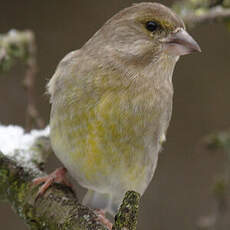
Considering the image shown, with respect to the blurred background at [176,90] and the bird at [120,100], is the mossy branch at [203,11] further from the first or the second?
the blurred background at [176,90]

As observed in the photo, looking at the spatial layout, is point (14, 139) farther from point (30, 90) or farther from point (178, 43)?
point (178, 43)

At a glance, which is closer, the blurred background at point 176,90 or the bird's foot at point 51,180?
the bird's foot at point 51,180

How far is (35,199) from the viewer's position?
2.45 meters

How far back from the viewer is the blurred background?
4820 mm

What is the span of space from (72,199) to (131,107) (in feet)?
1.90

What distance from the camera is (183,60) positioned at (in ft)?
16.2

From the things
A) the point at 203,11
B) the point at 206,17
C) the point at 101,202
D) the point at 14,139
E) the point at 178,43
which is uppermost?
the point at 203,11

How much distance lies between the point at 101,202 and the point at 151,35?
48.0 inches

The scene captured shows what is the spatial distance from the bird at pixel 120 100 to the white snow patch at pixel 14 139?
17 cm

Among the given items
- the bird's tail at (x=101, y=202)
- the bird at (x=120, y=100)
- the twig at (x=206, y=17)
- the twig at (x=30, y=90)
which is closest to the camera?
the bird at (x=120, y=100)

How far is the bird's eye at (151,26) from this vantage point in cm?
265

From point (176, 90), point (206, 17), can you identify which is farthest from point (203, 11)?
point (176, 90)

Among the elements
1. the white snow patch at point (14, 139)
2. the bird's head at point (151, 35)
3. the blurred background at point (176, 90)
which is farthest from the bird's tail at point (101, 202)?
the blurred background at point (176, 90)

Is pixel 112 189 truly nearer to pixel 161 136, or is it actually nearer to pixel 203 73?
pixel 161 136
